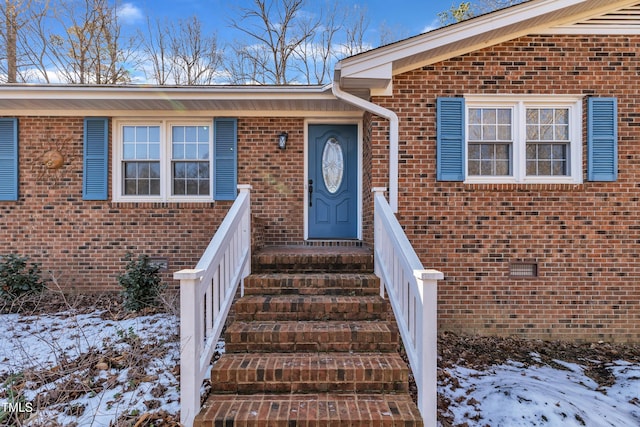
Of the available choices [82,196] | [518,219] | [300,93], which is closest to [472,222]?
[518,219]

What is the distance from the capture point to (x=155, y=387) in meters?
3.08

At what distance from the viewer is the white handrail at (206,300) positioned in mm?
2588

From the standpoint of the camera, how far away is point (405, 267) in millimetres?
3076

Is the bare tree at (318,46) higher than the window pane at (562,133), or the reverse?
the bare tree at (318,46)

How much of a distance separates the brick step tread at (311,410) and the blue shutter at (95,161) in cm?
432

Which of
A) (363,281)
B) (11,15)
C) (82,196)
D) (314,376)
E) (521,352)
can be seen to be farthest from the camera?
(11,15)

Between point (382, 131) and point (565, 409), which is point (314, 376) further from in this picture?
point (382, 131)

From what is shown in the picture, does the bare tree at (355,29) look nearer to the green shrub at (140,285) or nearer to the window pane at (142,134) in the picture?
the window pane at (142,134)

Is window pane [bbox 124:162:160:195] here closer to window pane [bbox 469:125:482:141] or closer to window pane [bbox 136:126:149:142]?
window pane [bbox 136:126:149:142]

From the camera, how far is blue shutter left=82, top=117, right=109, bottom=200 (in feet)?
18.3

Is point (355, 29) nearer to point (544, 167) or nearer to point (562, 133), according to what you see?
point (562, 133)

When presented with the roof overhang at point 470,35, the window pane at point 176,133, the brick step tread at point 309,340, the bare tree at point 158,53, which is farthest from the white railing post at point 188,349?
the bare tree at point 158,53

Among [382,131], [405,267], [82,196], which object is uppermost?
[382,131]

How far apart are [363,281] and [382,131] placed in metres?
2.16
